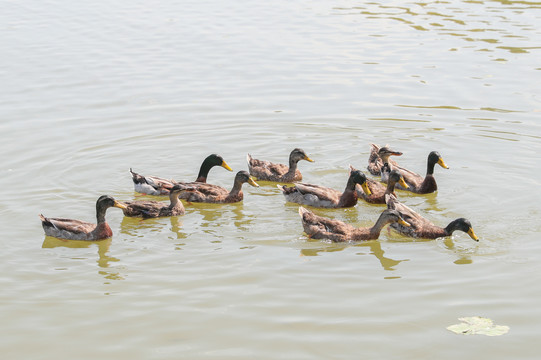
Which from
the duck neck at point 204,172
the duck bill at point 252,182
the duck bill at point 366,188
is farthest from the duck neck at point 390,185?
the duck neck at point 204,172

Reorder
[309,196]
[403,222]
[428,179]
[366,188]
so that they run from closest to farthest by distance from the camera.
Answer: [403,222] → [309,196] → [366,188] → [428,179]

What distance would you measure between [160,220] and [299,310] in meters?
4.24

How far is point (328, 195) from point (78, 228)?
164 inches

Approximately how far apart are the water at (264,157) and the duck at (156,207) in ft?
0.48

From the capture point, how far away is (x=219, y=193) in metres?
14.2

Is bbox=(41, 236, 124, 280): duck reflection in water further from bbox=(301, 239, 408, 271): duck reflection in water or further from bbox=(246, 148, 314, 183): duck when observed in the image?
bbox=(246, 148, 314, 183): duck

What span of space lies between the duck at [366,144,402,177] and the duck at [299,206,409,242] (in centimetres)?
303

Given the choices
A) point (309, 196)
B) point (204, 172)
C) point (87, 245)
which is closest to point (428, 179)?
point (309, 196)

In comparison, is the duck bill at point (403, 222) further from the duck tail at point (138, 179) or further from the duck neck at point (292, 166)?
the duck tail at point (138, 179)

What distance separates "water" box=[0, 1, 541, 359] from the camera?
934cm

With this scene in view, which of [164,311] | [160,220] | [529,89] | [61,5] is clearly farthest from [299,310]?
[61,5]

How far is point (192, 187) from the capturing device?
545 inches

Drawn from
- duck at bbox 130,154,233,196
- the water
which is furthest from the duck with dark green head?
duck at bbox 130,154,233,196

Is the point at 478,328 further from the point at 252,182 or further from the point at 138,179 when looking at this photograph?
the point at 138,179
